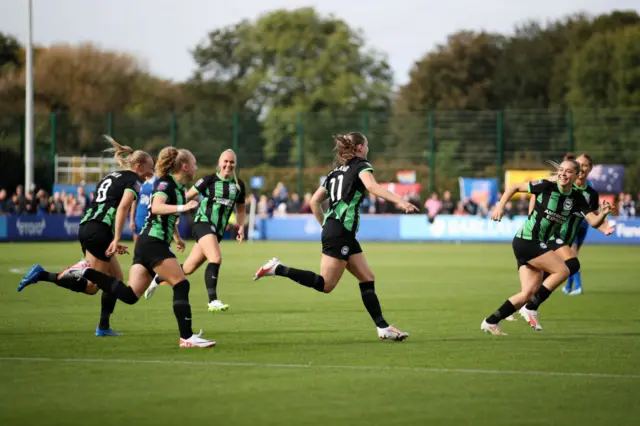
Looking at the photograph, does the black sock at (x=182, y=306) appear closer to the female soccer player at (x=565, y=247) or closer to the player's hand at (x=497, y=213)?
the player's hand at (x=497, y=213)

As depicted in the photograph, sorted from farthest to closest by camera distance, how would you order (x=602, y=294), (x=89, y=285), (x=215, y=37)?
(x=215, y=37), (x=602, y=294), (x=89, y=285)

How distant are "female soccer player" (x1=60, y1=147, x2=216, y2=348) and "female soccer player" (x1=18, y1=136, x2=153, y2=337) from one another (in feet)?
1.84

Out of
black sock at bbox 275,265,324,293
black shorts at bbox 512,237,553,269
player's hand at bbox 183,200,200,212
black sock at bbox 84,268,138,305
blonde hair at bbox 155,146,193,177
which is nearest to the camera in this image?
player's hand at bbox 183,200,200,212

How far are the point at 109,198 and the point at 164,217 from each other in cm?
125

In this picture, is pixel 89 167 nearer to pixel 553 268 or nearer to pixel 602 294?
pixel 602 294

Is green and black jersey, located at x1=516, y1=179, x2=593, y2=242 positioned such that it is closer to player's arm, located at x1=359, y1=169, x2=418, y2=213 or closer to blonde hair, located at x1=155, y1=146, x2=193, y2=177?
player's arm, located at x1=359, y1=169, x2=418, y2=213

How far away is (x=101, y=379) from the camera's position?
365 inches

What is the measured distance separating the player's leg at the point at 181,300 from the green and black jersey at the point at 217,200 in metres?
4.72

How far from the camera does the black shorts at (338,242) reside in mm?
11562

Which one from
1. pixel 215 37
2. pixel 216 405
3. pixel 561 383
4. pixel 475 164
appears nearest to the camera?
pixel 216 405

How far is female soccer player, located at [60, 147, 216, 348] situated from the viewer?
1105 cm

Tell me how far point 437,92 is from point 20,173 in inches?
1700

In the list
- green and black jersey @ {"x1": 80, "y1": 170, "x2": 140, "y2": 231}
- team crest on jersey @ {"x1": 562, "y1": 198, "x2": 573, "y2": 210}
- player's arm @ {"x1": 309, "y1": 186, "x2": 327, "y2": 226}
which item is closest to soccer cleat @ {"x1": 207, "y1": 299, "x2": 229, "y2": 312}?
green and black jersey @ {"x1": 80, "y1": 170, "x2": 140, "y2": 231}

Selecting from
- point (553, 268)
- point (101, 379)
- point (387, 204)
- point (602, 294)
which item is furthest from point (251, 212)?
point (101, 379)
